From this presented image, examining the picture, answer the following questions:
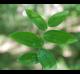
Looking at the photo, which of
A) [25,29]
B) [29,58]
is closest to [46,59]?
[29,58]

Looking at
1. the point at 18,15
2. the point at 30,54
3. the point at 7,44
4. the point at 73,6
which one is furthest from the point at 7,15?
the point at 30,54

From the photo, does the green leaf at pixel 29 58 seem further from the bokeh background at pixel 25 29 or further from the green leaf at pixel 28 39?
the bokeh background at pixel 25 29

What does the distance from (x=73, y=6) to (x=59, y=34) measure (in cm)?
136

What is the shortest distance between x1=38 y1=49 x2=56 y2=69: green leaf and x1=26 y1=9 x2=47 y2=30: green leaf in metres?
0.05

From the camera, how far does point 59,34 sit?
0.55 metres

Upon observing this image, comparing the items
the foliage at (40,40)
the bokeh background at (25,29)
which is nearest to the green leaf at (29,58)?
the foliage at (40,40)

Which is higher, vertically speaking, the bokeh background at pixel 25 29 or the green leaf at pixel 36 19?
the bokeh background at pixel 25 29

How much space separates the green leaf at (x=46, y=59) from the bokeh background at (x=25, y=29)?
107 centimetres

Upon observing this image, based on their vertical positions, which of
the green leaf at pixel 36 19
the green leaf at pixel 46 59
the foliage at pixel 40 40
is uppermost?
the green leaf at pixel 36 19

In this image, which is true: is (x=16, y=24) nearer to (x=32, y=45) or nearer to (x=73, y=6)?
(x=73, y=6)

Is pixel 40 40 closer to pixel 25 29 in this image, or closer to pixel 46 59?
pixel 46 59

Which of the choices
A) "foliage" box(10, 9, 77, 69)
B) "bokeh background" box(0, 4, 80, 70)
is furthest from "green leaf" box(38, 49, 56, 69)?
"bokeh background" box(0, 4, 80, 70)

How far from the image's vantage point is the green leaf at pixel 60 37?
21.7 inches

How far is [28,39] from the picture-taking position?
56 cm
